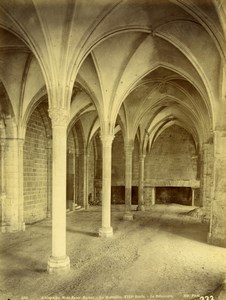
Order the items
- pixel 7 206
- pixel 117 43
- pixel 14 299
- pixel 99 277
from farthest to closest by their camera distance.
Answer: pixel 7 206 < pixel 117 43 < pixel 99 277 < pixel 14 299

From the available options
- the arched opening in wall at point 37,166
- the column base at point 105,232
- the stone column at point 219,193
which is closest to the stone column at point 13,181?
the arched opening in wall at point 37,166

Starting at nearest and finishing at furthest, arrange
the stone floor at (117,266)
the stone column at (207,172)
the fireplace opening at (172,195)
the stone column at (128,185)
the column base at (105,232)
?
the stone floor at (117,266) → the column base at (105,232) → the stone column at (207,172) → the stone column at (128,185) → the fireplace opening at (172,195)

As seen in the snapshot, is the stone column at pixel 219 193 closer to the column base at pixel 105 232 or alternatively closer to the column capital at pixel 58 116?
the column base at pixel 105 232

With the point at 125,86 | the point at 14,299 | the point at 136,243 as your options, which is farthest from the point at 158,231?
the point at 14,299

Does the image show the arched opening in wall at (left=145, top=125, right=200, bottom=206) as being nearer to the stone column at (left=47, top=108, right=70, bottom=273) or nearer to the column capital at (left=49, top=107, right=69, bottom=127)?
the stone column at (left=47, top=108, right=70, bottom=273)

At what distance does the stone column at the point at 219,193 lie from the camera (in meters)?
8.99

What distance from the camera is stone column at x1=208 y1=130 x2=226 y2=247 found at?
899cm

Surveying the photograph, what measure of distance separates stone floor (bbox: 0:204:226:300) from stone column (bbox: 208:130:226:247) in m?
0.46

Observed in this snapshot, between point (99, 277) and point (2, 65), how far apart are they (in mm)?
6843

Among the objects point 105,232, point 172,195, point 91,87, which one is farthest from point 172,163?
point 91,87

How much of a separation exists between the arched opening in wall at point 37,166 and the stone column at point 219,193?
7.26 meters

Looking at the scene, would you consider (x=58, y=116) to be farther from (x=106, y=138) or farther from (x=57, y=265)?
(x=106, y=138)

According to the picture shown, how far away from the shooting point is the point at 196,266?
277 inches

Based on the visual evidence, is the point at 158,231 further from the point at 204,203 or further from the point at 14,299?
the point at 14,299
